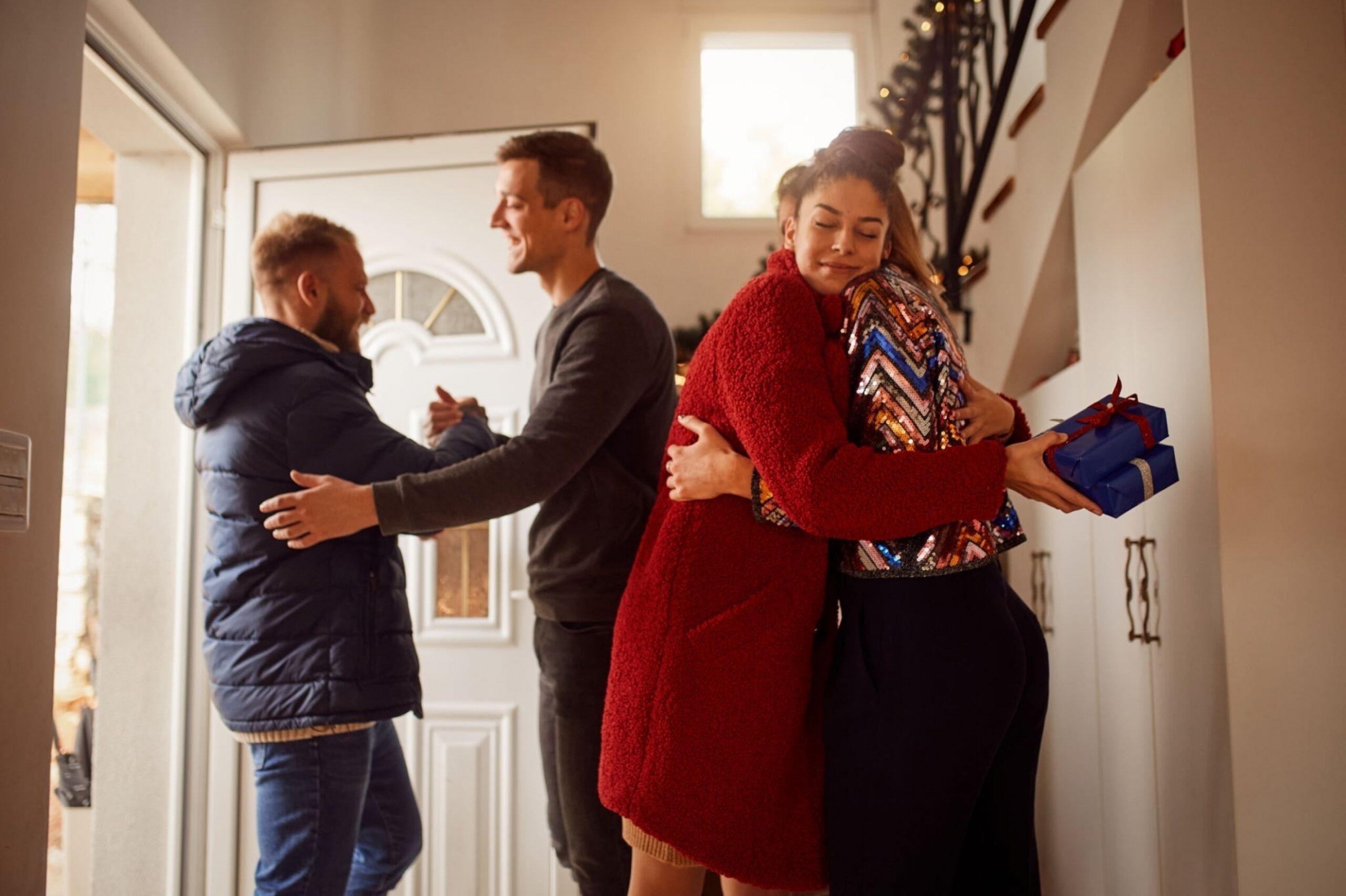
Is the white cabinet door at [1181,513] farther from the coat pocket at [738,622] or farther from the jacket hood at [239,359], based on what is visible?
the jacket hood at [239,359]

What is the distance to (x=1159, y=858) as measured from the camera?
1835 mm

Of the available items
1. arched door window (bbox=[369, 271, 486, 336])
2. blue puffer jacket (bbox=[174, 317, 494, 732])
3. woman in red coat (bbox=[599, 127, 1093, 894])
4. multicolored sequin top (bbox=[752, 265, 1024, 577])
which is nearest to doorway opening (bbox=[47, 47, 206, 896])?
arched door window (bbox=[369, 271, 486, 336])

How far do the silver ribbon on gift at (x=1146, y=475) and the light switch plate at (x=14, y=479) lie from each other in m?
1.49

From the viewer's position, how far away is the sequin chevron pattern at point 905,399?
49.4 inches

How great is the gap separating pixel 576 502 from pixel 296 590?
1.63 feet

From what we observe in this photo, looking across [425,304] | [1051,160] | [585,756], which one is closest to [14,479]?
[585,756]

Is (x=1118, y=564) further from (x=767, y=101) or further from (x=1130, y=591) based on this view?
(x=767, y=101)

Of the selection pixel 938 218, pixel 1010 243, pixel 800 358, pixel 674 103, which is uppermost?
pixel 674 103

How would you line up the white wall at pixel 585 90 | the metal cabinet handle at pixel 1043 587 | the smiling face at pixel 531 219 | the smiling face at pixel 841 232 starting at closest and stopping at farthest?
the smiling face at pixel 841 232, the smiling face at pixel 531 219, the metal cabinet handle at pixel 1043 587, the white wall at pixel 585 90

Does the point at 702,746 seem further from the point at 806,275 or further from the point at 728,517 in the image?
the point at 806,275

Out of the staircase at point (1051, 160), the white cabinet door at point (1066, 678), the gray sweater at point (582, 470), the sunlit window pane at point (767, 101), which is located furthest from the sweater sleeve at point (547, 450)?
the sunlit window pane at point (767, 101)

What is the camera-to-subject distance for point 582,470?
1863 mm

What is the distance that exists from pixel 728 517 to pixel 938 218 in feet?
9.47

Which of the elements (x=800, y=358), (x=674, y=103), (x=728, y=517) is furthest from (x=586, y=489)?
(x=674, y=103)
